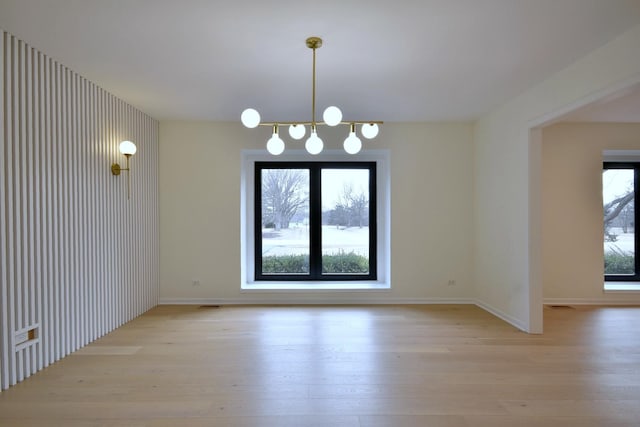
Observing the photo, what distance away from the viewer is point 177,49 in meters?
2.57

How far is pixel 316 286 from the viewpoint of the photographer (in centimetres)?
479

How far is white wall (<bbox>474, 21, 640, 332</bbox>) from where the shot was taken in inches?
101

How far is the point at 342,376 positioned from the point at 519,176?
2917mm

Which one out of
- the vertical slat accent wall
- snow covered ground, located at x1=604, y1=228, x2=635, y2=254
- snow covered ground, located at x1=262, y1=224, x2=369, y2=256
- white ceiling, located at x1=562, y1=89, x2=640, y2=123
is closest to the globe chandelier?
the vertical slat accent wall

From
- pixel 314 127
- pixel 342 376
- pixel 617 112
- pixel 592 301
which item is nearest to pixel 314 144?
pixel 314 127

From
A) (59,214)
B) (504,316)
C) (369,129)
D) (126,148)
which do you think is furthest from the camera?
(504,316)

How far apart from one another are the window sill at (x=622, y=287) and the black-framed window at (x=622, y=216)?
0.08 meters

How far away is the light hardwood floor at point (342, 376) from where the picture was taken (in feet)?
6.78

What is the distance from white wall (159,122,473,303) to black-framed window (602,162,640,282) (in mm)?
2357

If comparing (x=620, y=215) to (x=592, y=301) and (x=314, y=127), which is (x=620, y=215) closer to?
(x=592, y=301)

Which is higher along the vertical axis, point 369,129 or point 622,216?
point 369,129

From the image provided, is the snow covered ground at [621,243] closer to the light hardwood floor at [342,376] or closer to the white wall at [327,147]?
the light hardwood floor at [342,376]

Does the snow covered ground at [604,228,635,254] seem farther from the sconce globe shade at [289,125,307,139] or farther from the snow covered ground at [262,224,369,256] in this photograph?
the sconce globe shade at [289,125,307,139]

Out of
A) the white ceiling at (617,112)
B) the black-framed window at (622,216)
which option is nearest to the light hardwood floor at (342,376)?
the black-framed window at (622,216)
